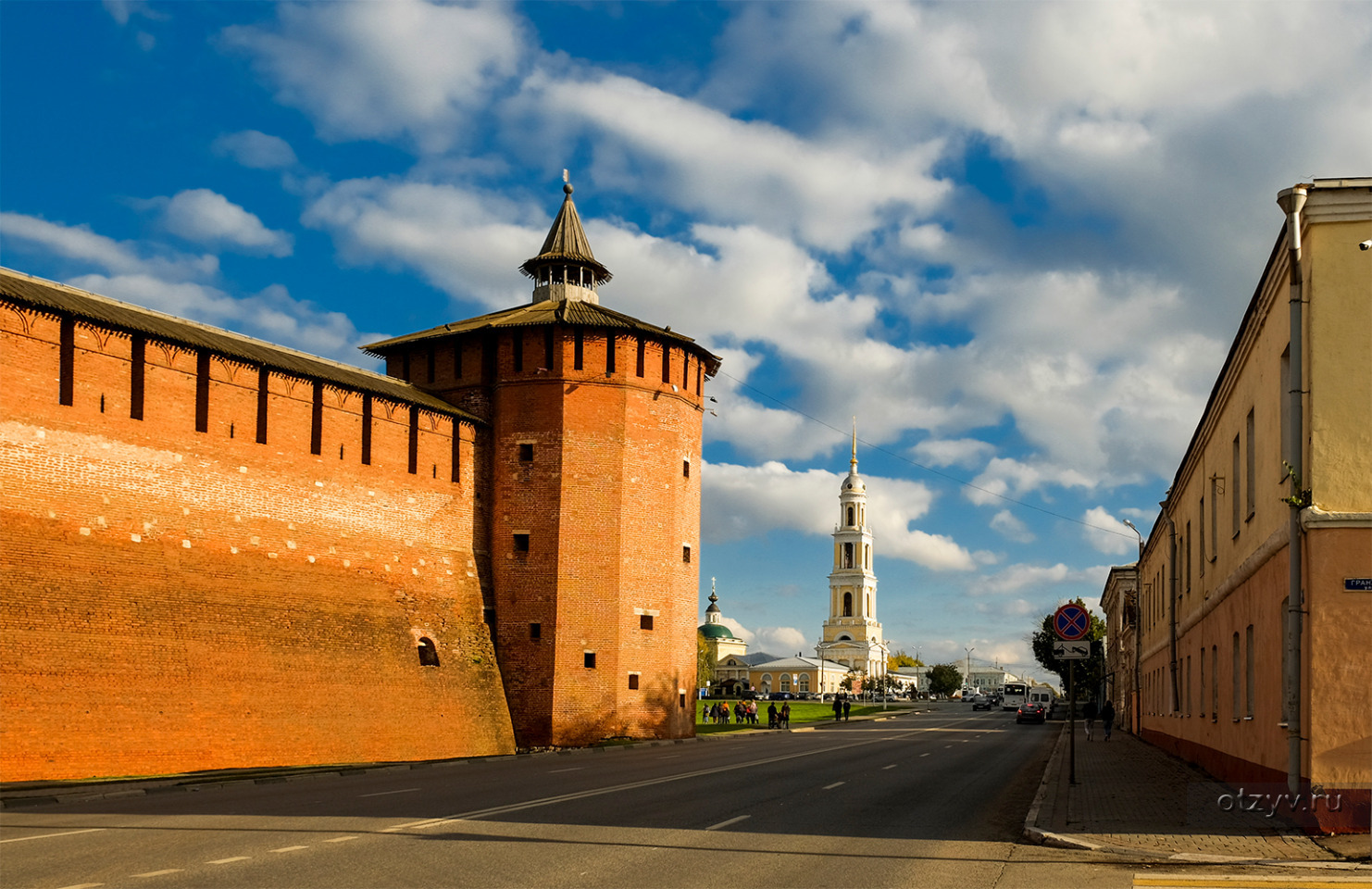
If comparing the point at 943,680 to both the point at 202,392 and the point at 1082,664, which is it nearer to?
the point at 1082,664

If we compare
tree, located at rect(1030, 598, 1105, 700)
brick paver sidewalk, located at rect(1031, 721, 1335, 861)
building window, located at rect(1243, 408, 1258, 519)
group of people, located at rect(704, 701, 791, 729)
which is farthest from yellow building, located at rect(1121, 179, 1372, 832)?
tree, located at rect(1030, 598, 1105, 700)

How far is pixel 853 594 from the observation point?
6166 inches

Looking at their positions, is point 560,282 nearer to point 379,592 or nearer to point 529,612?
point 529,612

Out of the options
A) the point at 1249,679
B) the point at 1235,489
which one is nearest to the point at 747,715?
the point at 1235,489

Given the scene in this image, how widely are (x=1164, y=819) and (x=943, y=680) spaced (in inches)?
7087

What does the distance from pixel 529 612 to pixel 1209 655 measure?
19975 millimetres

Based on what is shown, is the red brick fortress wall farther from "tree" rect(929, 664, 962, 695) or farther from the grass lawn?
"tree" rect(929, 664, 962, 695)

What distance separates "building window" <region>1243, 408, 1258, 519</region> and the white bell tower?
134 metres

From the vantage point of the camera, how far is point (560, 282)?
4481 centimetres

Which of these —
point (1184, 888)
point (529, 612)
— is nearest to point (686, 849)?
point (1184, 888)

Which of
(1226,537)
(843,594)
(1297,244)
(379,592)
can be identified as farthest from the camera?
(843,594)

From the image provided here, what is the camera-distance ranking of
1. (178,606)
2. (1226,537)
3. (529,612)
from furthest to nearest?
(529,612) → (178,606) → (1226,537)

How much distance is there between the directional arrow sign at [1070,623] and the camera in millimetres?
17906

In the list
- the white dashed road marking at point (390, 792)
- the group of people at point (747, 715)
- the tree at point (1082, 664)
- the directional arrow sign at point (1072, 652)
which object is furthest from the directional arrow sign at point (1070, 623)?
the tree at point (1082, 664)
